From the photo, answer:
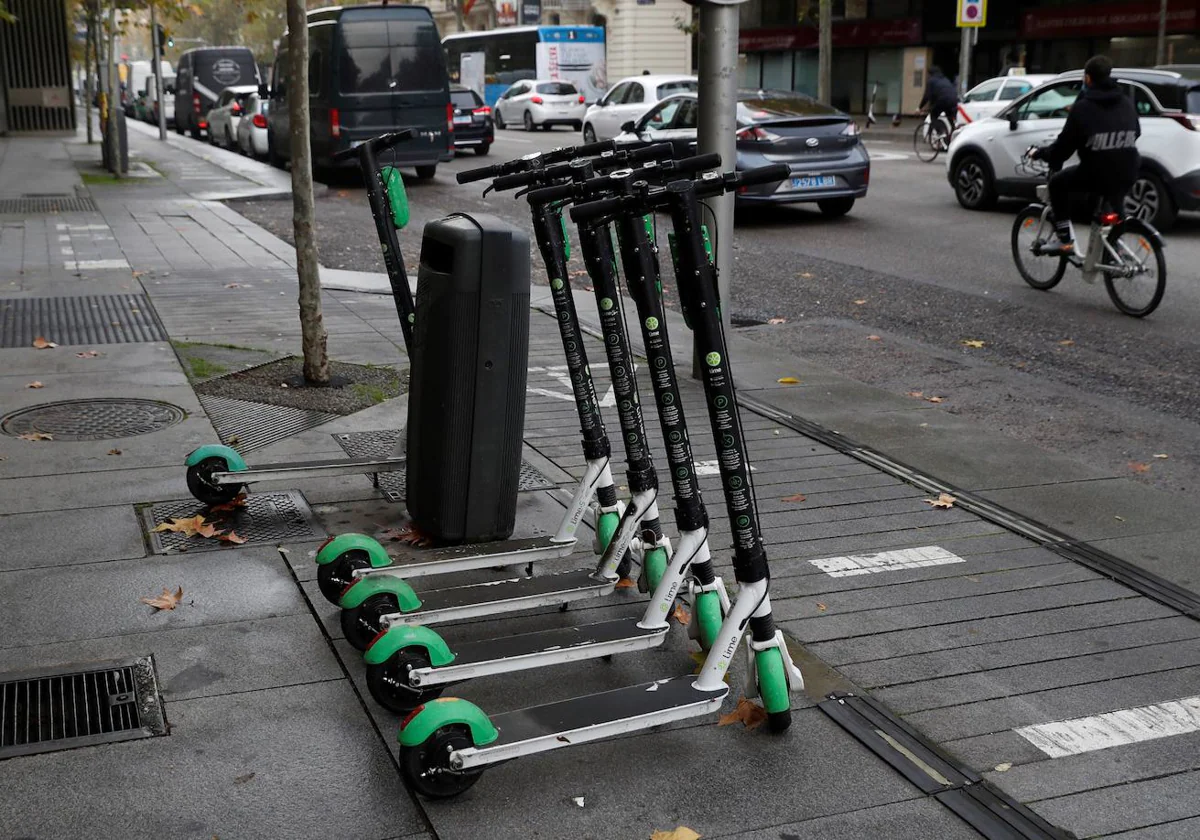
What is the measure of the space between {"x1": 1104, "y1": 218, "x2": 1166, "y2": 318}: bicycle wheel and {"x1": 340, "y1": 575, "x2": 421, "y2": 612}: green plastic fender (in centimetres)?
757

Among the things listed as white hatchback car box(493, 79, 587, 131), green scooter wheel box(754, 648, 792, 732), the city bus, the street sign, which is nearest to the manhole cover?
green scooter wheel box(754, 648, 792, 732)

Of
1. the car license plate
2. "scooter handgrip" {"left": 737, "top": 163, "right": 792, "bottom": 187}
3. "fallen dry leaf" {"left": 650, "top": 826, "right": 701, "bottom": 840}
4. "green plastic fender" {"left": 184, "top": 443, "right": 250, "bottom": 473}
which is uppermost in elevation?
"scooter handgrip" {"left": 737, "top": 163, "right": 792, "bottom": 187}

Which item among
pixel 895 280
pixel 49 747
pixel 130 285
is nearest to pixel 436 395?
pixel 49 747

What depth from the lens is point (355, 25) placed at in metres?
20.8

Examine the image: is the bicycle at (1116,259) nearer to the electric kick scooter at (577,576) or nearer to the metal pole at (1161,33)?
the electric kick scooter at (577,576)

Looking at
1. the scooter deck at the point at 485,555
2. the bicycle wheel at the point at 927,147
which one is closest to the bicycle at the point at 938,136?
the bicycle wheel at the point at 927,147

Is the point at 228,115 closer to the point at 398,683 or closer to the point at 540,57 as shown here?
the point at 540,57

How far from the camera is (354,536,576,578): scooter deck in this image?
168 inches

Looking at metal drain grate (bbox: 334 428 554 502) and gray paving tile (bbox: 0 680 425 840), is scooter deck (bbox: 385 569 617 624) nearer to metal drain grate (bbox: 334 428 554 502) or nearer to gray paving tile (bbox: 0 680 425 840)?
gray paving tile (bbox: 0 680 425 840)

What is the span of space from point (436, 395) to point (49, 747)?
1795 mm

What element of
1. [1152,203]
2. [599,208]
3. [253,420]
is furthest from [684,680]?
[1152,203]

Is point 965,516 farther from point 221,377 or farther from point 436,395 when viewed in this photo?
point 221,377

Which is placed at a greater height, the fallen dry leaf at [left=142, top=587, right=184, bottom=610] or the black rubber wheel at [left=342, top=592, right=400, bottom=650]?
the black rubber wheel at [left=342, top=592, right=400, bottom=650]

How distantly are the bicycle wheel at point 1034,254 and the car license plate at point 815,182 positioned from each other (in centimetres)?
461
